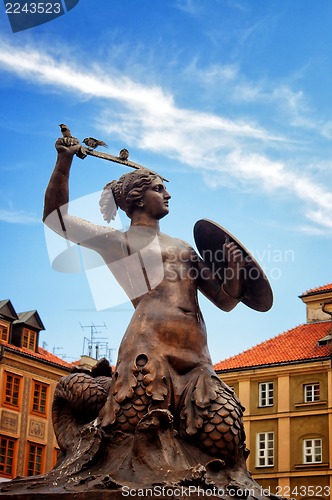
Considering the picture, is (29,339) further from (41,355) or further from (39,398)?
(39,398)

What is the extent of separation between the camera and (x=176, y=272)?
6.66 meters

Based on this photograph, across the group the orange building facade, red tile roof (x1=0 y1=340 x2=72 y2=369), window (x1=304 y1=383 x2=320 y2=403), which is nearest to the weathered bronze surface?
the orange building facade

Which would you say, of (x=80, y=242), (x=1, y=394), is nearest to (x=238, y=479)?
(x=80, y=242)

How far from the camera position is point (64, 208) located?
6.65 m

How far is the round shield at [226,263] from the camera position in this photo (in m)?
6.46

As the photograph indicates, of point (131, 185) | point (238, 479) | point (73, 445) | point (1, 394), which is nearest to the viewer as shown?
point (238, 479)

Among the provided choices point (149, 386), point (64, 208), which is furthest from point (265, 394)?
point (149, 386)

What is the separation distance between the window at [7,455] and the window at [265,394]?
40.5 ft

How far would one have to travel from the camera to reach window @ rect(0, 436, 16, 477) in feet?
120

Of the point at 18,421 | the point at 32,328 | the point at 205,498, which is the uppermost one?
the point at 32,328

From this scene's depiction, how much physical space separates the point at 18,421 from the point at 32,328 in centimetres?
501

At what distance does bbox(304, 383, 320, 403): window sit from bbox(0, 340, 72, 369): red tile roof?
11.3 meters

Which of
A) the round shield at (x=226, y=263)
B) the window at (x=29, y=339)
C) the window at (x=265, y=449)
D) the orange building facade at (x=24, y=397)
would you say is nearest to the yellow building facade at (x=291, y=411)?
the window at (x=265, y=449)

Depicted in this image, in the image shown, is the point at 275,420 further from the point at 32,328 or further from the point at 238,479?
the point at 238,479
